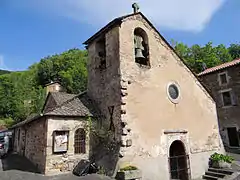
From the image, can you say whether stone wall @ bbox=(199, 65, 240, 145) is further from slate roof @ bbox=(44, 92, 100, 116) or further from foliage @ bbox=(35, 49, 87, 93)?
foliage @ bbox=(35, 49, 87, 93)

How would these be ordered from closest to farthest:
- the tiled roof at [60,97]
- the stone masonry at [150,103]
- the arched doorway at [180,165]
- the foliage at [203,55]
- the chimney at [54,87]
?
the stone masonry at [150,103]
the arched doorway at [180,165]
the tiled roof at [60,97]
the foliage at [203,55]
the chimney at [54,87]

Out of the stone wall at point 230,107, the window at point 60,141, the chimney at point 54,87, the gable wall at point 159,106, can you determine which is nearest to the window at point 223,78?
the stone wall at point 230,107

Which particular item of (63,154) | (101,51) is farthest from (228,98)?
(63,154)

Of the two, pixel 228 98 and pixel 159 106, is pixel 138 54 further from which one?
pixel 228 98

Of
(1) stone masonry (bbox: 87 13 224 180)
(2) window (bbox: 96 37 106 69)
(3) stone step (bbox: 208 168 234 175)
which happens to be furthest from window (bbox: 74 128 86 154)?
(3) stone step (bbox: 208 168 234 175)

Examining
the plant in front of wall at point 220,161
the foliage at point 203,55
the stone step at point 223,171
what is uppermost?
the foliage at point 203,55

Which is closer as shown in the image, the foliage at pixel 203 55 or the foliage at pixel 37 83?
the foliage at pixel 203 55

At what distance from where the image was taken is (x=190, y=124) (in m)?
11.6

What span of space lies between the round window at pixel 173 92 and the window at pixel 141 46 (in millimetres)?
2013

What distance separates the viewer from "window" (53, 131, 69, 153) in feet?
28.0

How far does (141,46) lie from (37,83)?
38575mm

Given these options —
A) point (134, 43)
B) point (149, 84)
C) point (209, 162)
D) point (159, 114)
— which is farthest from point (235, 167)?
point (134, 43)

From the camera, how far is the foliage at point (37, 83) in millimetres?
31156

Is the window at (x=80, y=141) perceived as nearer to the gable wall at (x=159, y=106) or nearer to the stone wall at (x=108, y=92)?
the stone wall at (x=108, y=92)
